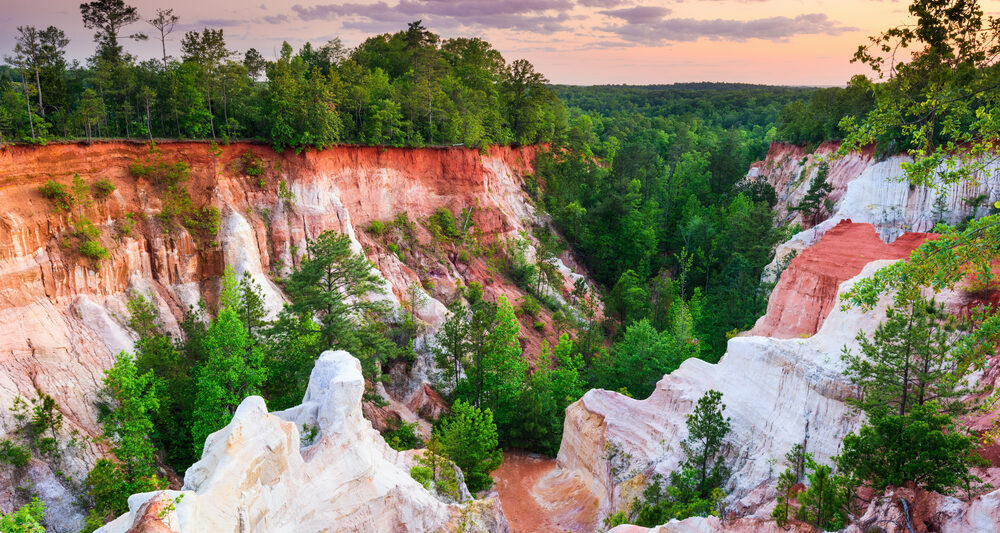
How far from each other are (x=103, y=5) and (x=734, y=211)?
4848 centimetres

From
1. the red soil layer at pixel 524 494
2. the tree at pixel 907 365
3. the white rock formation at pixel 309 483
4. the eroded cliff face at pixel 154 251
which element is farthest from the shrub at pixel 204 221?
the tree at pixel 907 365

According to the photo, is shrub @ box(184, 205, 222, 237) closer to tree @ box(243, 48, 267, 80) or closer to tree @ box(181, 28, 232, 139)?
tree @ box(181, 28, 232, 139)

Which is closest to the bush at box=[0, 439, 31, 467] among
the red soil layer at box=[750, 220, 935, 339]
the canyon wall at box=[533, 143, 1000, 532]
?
the canyon wall at box=[533, 143, 1000, 532]

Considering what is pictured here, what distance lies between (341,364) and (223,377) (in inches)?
278

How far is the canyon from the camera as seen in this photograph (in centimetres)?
1483

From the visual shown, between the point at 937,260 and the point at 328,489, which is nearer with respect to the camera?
the point at 937,260

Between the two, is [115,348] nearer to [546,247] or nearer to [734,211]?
[546,247]

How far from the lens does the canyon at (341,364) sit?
48.6 feet

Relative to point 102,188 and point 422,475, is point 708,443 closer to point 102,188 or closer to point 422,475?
point 422,475

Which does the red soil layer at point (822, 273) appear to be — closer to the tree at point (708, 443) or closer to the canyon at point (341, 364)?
the canyon at point (341, 364)

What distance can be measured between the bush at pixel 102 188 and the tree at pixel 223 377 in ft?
33.4

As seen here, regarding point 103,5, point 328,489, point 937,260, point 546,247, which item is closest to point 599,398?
point 328,489

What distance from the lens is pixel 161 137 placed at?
32812 millimetres

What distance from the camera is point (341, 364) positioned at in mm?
18234
